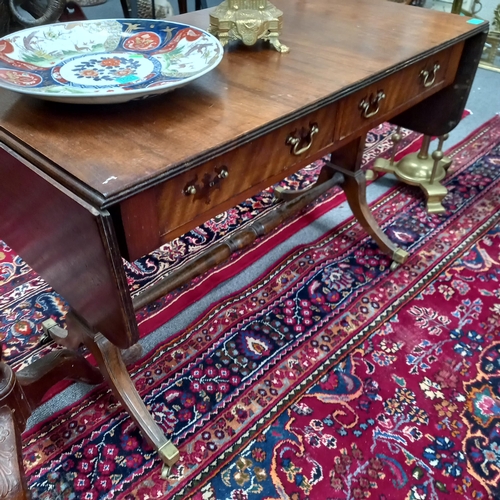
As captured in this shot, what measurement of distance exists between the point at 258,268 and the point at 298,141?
73 cm

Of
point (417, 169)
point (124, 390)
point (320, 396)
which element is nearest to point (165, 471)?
point (124, 390)

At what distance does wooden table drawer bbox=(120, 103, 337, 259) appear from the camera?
2.43 feet

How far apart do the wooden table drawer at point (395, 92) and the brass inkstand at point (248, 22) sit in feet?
0.73

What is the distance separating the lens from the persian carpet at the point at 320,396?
3.46 ft

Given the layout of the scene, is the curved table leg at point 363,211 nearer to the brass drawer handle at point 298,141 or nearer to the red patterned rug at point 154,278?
the red patterned rug at point 154,278

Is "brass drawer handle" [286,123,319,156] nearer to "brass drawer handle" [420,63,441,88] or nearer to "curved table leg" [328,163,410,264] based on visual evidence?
"brass drawer handle" [420,63,441,88]

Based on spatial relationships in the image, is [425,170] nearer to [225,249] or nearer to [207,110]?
[225,249]

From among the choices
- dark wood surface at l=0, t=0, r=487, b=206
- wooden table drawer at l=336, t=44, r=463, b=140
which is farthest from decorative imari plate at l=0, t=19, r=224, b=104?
wooden table drawer at l=336, t=44, r=463, b=140

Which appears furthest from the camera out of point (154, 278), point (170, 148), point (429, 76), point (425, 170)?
point (425, 170)

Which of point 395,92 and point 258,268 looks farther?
point 258,268

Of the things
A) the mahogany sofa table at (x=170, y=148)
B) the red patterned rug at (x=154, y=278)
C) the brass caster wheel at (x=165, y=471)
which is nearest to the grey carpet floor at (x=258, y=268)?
the red patterned rug at (x=154, y=278)

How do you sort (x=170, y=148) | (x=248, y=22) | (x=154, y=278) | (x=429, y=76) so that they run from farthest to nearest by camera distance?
(x=154, y=278) → (x=429, y=76) → (x=248, y=22) → (x=170, y=148)

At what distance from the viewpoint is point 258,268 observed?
5.24 feet

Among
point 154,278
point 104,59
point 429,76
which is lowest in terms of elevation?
point 154,278
